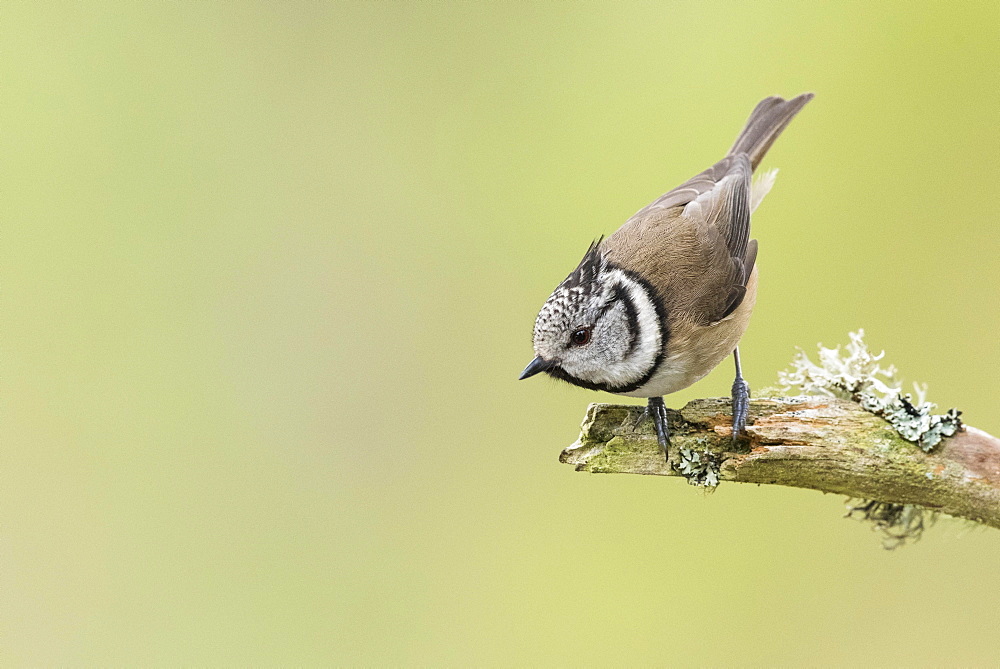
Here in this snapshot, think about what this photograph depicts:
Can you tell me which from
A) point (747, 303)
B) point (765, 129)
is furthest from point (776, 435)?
point (765, 129)

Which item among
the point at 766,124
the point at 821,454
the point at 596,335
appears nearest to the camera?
the point at 821,454

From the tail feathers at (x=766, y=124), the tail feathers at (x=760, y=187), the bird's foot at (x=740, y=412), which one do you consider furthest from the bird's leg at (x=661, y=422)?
the tail feathers at (x=766, y=124)

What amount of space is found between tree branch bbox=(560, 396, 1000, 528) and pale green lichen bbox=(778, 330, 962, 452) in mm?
27

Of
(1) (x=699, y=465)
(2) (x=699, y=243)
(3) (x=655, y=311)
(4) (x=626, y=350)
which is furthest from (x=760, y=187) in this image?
(1) (x=699, y=465)

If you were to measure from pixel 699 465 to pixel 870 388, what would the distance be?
541mm

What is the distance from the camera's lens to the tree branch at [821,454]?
6.86 ft

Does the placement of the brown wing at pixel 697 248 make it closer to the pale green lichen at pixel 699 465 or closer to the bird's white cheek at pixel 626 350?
the bird's white cheek at pixel 626 350

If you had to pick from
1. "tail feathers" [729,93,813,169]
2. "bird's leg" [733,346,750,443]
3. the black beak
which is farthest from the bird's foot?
"tail feathers" [729,93,813,169]

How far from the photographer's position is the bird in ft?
7.72

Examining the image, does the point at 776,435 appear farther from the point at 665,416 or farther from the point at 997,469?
the point at 997,469

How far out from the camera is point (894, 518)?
8.08 ft

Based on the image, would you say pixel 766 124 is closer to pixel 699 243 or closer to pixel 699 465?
pixel 699 243

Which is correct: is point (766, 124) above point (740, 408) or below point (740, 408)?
above

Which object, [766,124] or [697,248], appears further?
[766,124]
